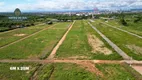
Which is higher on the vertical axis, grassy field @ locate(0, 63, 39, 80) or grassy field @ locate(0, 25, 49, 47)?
grassy field @ locate(0, 63, 39, 80)

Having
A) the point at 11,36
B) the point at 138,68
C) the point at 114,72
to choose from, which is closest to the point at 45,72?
the point at 114,72

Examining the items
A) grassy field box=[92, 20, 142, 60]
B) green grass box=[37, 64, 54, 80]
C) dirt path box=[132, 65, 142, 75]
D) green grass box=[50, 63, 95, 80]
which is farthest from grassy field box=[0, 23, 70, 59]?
grassy field box=[92, 20, 142, 60]

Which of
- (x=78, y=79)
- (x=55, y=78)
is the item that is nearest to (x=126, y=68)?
(x=78, y=79)

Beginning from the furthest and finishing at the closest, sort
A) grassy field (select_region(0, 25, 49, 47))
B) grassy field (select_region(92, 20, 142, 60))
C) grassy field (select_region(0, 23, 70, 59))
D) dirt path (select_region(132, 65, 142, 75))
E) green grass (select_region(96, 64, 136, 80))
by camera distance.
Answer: grassy field (select_region(0, 25, 49, 47)) < grassy field (select_region(92, 20, 142, 60)) < grassy field (select_region(0, 23, 70, 59)) < dirt path (select_region(132, 65, 142, 75)) < green grass (select_region(96, 64, 136, 80))

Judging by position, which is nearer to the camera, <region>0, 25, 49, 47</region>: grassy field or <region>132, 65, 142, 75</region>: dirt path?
<region>132, 65, 142, 75</region>: dirt path

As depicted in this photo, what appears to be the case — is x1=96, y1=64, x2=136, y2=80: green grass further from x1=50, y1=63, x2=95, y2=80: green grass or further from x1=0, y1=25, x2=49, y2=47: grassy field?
x1=0, y1=25, x2=49, y2=47: grassy field

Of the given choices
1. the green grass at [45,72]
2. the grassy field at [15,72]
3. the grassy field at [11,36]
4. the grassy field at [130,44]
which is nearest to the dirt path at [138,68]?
the grassy field at [130,44]

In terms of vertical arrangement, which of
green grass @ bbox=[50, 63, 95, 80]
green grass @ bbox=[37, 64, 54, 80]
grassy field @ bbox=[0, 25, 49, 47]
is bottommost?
grassy field @ bbox=[0, 25, 49, 47]
